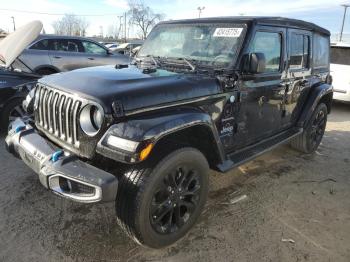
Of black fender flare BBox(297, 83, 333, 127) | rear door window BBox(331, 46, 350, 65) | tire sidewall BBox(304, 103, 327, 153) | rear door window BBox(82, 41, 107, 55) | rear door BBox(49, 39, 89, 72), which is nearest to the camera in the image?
black fender flare BBox(297, 83, 333, 127)

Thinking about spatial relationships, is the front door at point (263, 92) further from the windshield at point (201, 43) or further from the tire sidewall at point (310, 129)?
the tire sidewall at point (310, 129)

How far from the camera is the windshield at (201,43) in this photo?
11.7 feet

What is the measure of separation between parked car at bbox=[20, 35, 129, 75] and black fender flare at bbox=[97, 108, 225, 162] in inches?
237

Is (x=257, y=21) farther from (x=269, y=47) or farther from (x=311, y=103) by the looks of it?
(x=311, y=103)

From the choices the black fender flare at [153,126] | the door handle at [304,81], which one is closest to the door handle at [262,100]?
the door handle at [304,81]

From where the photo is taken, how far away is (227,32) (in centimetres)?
363

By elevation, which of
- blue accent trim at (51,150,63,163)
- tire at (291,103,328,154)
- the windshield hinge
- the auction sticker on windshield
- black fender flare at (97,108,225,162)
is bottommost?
tire at (291,103,328,154)

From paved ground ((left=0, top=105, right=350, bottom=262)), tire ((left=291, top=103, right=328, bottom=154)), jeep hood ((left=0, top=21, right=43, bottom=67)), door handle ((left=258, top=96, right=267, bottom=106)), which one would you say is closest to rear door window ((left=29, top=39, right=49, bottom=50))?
jeep hood ((left=0, top=21, right=43, bottom=67))

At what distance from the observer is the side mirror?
3.36m

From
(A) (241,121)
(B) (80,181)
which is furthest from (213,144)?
(B) (80,181)

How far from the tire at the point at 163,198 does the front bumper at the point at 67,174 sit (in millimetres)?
205

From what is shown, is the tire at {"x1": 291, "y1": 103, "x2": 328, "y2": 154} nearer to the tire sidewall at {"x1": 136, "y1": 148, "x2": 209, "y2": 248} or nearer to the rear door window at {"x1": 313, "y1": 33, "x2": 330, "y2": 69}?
the rear door window at {"x1": 313, "y1": 33, "x2": 330, "y2": 69}

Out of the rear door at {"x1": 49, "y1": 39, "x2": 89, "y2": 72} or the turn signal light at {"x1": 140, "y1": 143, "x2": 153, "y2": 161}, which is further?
the rear door at {"x1": 49, "y1": 39, "x2": 89, "y2": 72}

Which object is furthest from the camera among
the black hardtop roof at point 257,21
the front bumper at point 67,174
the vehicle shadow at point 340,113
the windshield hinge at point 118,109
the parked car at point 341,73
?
the parked car at point 341,73
